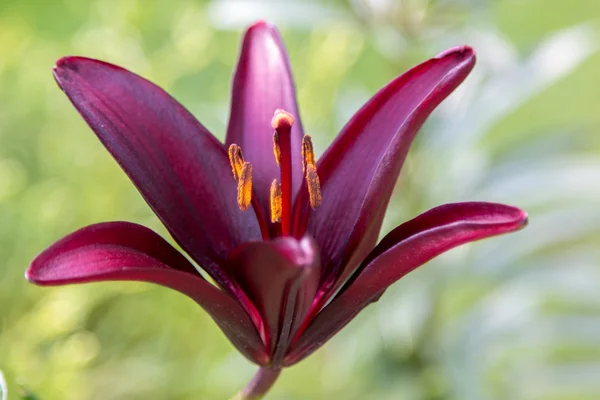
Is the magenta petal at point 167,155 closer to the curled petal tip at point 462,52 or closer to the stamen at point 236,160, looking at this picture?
the stamen at point 236,160

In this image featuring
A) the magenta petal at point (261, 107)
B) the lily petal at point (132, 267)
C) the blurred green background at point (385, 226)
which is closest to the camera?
the lily petal at point (132, 267)

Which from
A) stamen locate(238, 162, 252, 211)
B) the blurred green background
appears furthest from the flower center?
the blurred green background

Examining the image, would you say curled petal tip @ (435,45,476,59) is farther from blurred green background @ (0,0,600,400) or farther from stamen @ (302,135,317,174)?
blurred green background @ (0,0,600,400)

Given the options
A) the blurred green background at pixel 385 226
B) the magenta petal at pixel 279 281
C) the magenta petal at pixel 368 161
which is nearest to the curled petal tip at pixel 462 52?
the magenta petal at pixel 368 161

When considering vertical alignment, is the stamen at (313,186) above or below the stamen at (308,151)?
below

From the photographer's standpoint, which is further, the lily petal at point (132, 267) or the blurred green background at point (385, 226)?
the blurred green background at point (385, 226)

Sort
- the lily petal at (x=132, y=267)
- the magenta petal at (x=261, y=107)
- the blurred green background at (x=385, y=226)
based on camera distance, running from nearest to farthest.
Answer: the lily petal at (x=132, y=267) < the magenta petal at (x=261, y=107) < the blurred green background at (x=385, y=226)

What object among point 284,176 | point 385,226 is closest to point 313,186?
point 284,176
